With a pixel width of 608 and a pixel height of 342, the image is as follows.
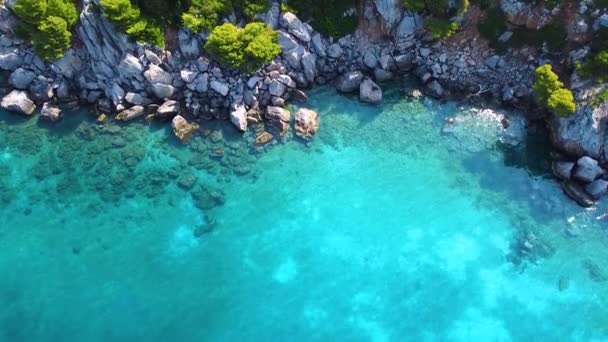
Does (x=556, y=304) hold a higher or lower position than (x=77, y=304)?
higher

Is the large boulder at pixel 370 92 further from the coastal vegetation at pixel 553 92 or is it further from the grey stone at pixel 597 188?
the grey stone at pixel 597 188

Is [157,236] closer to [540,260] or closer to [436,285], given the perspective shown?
[436,285]

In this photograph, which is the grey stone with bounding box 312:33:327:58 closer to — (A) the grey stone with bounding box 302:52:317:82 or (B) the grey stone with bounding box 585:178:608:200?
(A) the grey stone with bounding box 302:52:317:82

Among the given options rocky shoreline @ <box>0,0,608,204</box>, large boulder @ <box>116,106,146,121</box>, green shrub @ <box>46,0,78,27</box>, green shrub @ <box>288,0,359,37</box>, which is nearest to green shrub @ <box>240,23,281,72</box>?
rocky shoreline @ <box>0,0,608,204</box>

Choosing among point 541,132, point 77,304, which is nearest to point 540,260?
point 541,132

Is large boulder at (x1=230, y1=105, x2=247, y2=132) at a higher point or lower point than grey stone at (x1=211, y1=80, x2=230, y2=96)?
lower

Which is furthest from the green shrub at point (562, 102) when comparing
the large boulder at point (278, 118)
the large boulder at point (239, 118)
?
the large boulder at point (239, 118)

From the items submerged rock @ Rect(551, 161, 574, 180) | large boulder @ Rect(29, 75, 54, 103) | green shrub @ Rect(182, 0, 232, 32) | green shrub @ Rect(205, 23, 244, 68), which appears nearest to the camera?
submerged rock @ Rect(551, 161, 574, 180)
